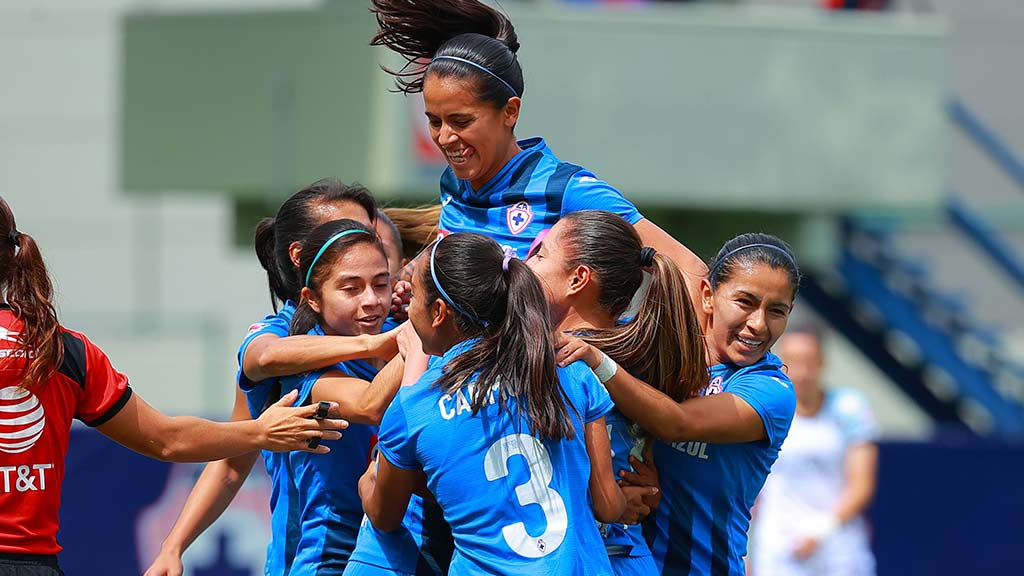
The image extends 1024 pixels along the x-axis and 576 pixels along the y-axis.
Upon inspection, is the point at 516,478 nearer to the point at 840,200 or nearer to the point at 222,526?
the point at 222,526

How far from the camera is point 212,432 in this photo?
3.97 m

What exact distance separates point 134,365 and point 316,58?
165 inches

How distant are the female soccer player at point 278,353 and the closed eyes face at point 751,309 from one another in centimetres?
87

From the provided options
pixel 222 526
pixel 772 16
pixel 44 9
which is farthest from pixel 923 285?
pixel 44 9

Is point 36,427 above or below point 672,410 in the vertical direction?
below

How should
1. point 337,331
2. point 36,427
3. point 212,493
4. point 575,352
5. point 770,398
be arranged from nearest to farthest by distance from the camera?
point 575,352, point 36,427, point 770,398, point 337,331, point 212,493

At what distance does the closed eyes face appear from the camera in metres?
3.91

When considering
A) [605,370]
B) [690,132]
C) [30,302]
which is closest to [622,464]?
[605,370]

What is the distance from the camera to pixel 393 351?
3859 mm

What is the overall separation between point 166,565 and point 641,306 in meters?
1.62

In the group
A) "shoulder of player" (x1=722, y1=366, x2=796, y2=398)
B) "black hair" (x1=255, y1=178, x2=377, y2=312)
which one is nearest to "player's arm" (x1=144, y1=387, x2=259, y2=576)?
"black hair" (x1=255, y1=178, x2=377, y2=312)

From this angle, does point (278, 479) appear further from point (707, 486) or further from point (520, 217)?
point (707, 486)

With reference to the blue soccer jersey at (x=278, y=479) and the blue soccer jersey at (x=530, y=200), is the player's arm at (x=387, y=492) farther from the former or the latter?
the blue soccer jersey at (x=530, y=200)

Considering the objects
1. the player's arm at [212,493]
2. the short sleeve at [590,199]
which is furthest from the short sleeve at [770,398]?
the player's arm at [212,493]
